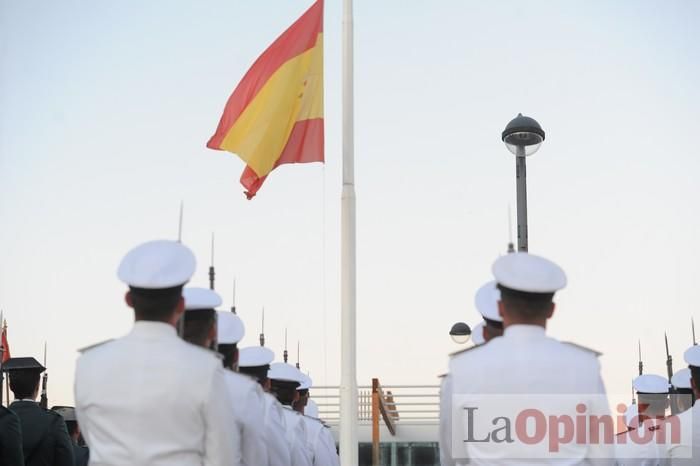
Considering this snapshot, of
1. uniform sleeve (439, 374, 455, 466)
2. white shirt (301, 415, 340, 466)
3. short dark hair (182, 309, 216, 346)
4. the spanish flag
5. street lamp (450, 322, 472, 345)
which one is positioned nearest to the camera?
uniform sleeve (439, 374, 455, 466)

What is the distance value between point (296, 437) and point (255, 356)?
2.62 feet

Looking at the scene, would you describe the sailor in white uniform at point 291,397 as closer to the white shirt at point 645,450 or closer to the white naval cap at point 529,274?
the white shirt at point 645,450

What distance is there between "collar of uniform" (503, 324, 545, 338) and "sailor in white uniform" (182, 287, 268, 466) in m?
1.33

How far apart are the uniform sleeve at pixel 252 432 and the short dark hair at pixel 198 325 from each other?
1.65 ft

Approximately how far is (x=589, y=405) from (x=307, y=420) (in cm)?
447

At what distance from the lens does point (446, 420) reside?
443 cm

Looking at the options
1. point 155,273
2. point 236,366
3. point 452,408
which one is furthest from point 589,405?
point 236,366

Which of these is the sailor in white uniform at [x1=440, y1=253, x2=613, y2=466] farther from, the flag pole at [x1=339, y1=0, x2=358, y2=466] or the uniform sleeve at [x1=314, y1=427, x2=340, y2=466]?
the uniform sleeve at [x1=314, y1=427, x2=340, y2=466]

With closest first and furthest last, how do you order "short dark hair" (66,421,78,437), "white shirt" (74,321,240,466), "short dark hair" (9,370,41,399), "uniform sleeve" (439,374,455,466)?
"white shirt" (74,321,240,466) → "uniform sleeve" (439,374,455,466) → "short dark hair" (9,370,41,399) → "short dark hair" (66,421,78,437)

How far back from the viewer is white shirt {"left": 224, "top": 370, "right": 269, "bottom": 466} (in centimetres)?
516

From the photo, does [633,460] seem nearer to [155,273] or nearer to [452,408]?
[452,408]

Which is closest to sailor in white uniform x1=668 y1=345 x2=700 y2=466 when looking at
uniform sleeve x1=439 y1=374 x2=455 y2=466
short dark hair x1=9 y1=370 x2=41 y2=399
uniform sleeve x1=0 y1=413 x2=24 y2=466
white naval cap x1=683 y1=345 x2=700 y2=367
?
white naval cap x1=683 y1=345 x2=700 y2=367

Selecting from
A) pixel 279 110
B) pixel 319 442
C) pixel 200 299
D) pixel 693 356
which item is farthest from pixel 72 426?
pixel 693 356

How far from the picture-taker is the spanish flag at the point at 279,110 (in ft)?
28.6
